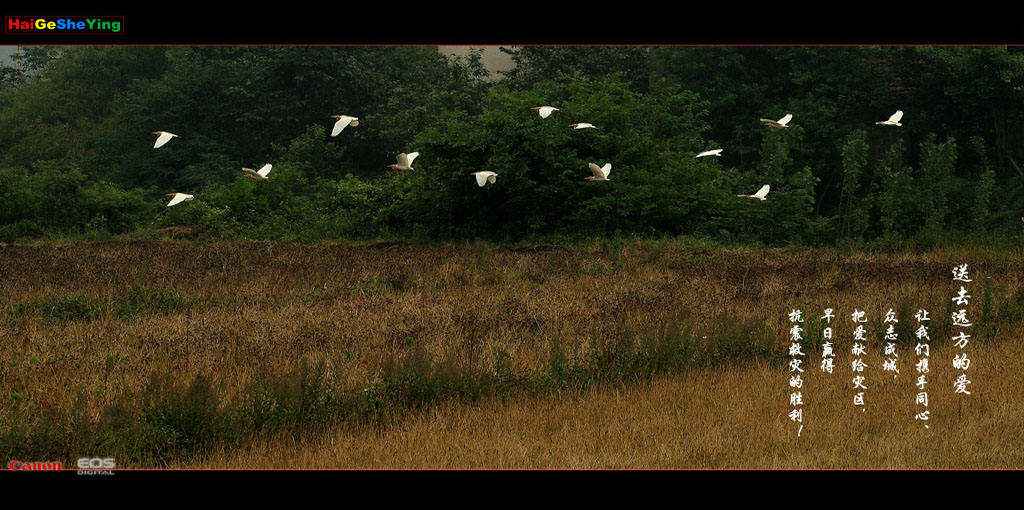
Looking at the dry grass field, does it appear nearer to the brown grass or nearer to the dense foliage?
the brown grass

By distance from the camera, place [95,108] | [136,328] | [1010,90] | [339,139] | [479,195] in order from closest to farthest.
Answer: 1. [136,328]
2. [479,195]
3. [1010,90]
4. [339,139]
5. [95,108]

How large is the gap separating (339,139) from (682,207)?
19.5 meters

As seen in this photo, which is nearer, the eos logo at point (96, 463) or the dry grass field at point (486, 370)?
the eos logo at point (96, 463)

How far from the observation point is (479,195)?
18.0 meters

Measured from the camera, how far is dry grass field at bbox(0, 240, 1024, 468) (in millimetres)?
4930

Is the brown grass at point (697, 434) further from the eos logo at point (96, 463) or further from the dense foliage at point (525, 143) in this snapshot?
the dense foliage at point (525, 143)

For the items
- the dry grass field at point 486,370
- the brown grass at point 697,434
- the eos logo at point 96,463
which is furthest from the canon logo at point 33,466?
the brown grass at point 697,434

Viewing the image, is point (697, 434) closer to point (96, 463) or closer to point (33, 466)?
point (96, 463)

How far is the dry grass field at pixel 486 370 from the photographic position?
4930mm

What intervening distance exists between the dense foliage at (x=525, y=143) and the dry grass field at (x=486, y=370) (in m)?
6.35

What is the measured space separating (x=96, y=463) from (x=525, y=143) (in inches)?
535

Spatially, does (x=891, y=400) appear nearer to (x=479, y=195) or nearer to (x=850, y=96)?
(x=479, y=195)

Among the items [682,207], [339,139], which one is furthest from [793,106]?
[339,139]

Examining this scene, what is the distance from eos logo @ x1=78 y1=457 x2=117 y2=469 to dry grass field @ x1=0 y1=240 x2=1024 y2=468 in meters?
0.15
